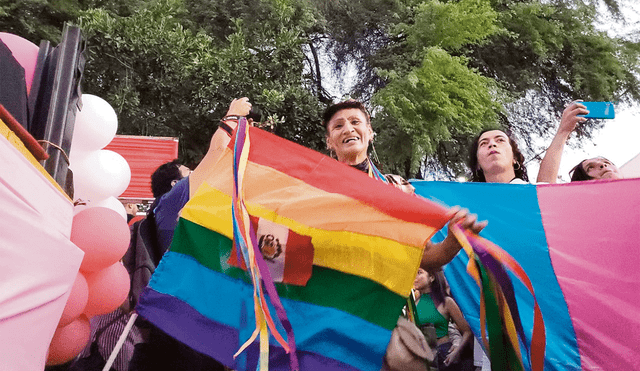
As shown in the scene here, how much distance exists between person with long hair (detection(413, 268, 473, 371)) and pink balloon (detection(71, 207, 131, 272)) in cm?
116

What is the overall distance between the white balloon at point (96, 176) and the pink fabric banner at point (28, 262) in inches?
52.5

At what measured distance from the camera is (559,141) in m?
2.71

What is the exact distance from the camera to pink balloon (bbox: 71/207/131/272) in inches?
78.4

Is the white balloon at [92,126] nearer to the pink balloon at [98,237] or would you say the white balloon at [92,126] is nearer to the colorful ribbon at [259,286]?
the pink balloon at [98,237]

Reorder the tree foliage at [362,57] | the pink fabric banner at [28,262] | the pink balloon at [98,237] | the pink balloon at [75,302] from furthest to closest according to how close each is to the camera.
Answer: the tree foliage at [362,57]
the pink balloon at [98,237]
the pink balloon at [75,302]
the pink fabric banner at [28,262]

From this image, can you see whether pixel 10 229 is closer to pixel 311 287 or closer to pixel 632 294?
pixel 311 287

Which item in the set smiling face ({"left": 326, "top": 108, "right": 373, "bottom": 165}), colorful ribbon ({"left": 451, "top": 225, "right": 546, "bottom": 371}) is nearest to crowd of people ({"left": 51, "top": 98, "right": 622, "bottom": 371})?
smiling face ({"left": 326, "top": 108, "right": 373, "bottom": 165})

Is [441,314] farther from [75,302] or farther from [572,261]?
[75,302]

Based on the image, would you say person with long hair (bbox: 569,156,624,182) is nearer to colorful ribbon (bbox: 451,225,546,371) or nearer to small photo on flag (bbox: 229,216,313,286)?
colorful ribbon (bbox: 451,225,546,371)

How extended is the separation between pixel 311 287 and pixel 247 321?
250 millimetres

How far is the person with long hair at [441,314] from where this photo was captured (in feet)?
7.71

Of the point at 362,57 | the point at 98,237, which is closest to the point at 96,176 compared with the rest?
the point at 98,237

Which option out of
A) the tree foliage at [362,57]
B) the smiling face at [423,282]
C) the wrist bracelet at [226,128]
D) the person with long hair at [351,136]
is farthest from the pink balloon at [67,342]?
the tree foliage at [362,57]

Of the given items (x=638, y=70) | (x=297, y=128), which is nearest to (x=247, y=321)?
(x=297, y=128)
